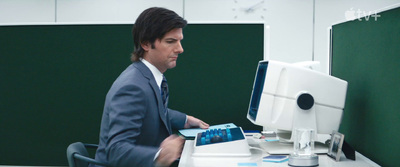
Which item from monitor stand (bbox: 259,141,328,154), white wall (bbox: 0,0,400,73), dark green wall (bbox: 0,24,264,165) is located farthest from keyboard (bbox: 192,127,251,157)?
white wall (bbox: 0,0,400,73)

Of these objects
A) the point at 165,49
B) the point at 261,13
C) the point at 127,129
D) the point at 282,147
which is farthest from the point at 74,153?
the point at 261,13

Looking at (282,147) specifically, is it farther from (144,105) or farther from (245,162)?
(144,105)

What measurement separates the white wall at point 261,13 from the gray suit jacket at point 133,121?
221cm

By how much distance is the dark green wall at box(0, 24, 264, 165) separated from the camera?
A: 2.44 metres

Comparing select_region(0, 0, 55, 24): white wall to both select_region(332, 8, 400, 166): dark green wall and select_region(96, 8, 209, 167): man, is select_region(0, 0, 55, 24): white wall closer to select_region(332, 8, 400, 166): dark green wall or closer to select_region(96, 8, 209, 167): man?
select_region(96, 8, 209, 167): man

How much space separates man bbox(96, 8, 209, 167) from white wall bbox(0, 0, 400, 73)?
2.10 metres

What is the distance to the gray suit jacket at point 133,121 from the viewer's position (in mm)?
1356

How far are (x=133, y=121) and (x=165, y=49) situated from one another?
1.33 ft

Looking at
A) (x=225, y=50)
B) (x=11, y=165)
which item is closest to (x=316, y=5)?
(x=225, y=50)

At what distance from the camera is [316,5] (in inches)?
146

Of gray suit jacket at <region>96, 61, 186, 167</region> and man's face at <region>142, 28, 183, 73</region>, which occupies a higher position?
man's face at <region>142, 28, 183, 73</region>

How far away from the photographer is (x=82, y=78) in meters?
2.49

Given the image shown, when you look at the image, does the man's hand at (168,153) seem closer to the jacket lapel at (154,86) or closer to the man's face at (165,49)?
the jacket lapel at (154,86)

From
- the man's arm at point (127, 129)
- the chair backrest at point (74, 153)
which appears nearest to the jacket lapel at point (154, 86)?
the man's arm at point (127, 129)
